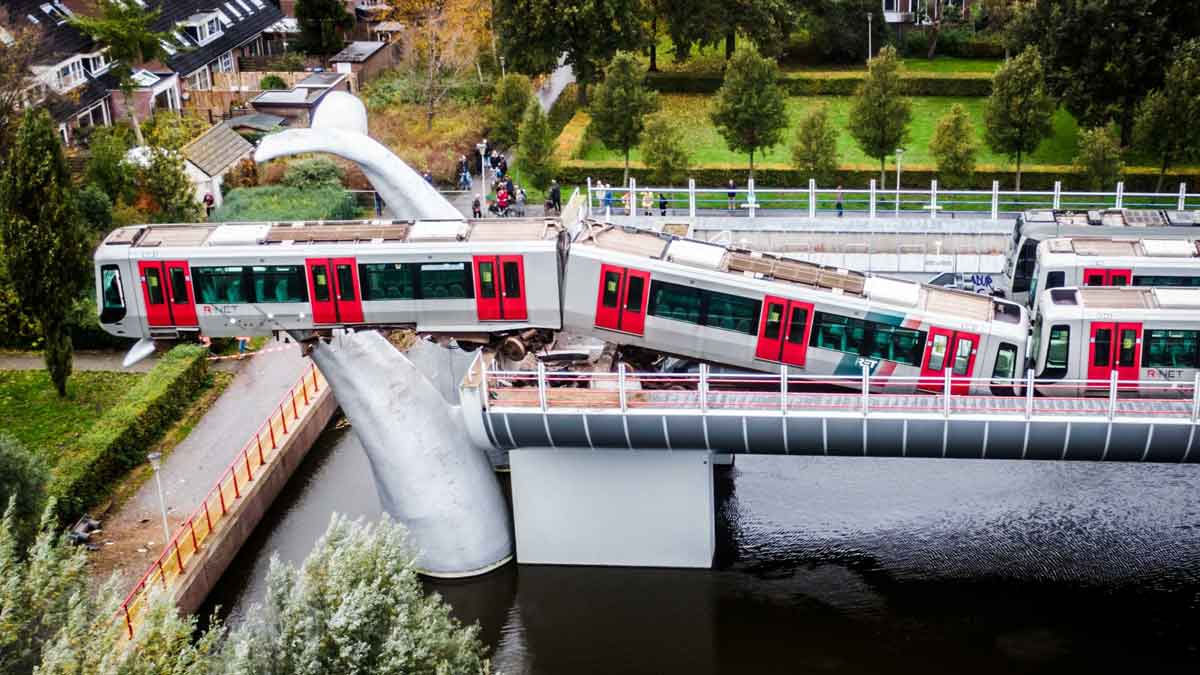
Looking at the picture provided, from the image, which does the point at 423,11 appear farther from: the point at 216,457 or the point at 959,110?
the point at 216,457

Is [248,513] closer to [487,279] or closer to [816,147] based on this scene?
[487,279]

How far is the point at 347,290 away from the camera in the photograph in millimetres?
32781

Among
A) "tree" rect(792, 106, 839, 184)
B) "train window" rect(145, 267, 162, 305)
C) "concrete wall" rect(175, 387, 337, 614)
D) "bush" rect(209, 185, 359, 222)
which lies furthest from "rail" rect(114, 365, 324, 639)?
"tree" rect(792, 106, 839, 184)

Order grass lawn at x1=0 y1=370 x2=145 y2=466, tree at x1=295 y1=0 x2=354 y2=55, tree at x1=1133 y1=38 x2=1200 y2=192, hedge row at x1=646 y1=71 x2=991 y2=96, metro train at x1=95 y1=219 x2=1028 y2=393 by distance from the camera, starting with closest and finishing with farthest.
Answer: metro train at x1=95 y1=219 x2=1028 y2=393 < grass lawn at x1=0 y1=370 x2=145 y2=466 < tree at x1=1133 y1=38 x2=1200 y2=192 < hedge row at x1=646 y1=71 x2=991 y2=96 < tree at x1=295 y1=0 x2=354 y2=55

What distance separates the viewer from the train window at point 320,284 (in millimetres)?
32656

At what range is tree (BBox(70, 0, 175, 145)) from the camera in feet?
197

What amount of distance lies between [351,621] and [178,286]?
13.2m

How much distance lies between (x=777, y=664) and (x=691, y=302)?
8.06 meters

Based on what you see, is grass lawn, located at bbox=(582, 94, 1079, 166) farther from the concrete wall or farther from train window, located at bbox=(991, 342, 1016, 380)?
train window, located at bbox=(991, 342, 1016, 380)

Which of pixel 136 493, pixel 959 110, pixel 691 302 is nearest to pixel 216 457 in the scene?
pixel 136 493

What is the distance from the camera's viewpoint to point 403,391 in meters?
33.2

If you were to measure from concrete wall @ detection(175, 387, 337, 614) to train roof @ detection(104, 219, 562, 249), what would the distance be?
6.94 meters

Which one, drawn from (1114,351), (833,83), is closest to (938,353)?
(1114,351)

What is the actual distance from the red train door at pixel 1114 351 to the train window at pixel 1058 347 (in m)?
0.49
